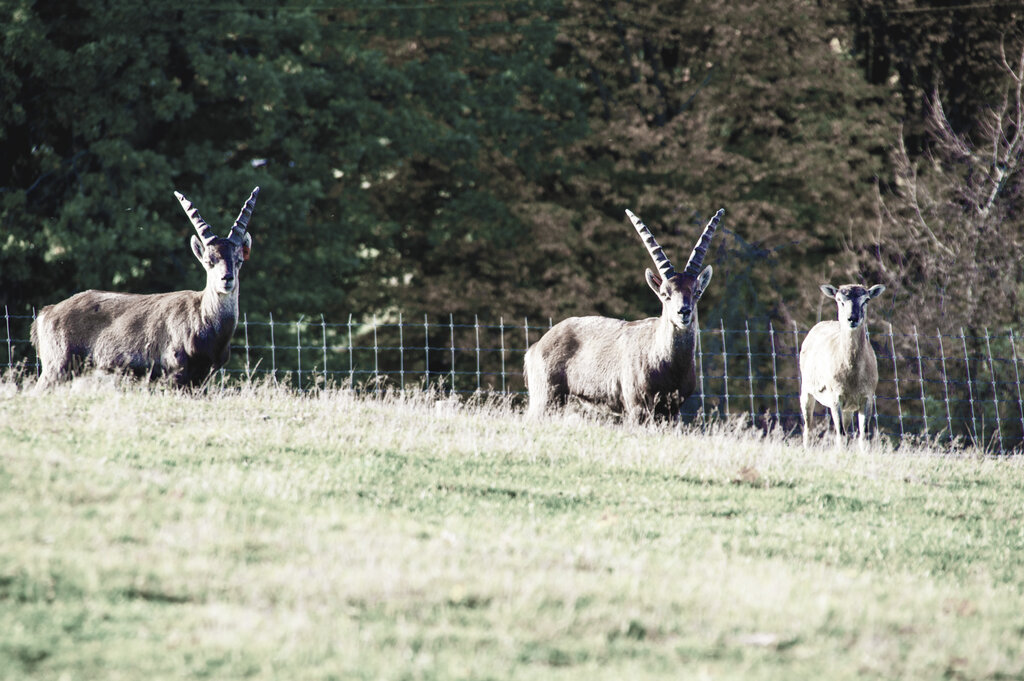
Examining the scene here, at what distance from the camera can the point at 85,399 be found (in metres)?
12.5

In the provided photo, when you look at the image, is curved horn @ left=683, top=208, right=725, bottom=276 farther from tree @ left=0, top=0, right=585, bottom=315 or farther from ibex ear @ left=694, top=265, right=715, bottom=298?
tree @ left=0, top=0, right=585, bottom=315

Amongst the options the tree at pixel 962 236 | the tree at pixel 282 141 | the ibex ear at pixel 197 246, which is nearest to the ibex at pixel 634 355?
the ibex ear at pixel 197 246

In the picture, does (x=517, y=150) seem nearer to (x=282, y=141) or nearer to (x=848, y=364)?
(x=282, y=141)

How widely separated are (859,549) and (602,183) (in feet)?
63.7

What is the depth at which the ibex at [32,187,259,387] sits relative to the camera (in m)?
14.8

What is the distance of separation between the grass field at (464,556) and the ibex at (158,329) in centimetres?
236

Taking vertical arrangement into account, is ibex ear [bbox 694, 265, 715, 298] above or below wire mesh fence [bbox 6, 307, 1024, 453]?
above

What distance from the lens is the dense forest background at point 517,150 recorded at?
2412cm

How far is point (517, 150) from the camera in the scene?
2819 cm

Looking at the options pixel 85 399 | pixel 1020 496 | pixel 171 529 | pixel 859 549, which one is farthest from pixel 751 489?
pixel 85 399

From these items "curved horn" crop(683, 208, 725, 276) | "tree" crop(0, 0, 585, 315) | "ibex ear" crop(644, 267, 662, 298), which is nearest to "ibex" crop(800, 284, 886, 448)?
"curved horn" crop(683, 208, 725, 276)

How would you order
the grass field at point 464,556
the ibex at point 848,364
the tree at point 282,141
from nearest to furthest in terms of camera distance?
1. the grass field at point 464,556
2. the ibex at point 848,364
3. the tree at point 282,141

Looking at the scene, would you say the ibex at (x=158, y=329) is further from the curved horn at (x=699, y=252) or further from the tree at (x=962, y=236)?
the tree at (x=962, y=236)

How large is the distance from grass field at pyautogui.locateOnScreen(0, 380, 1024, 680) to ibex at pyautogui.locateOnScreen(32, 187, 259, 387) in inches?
92.9
